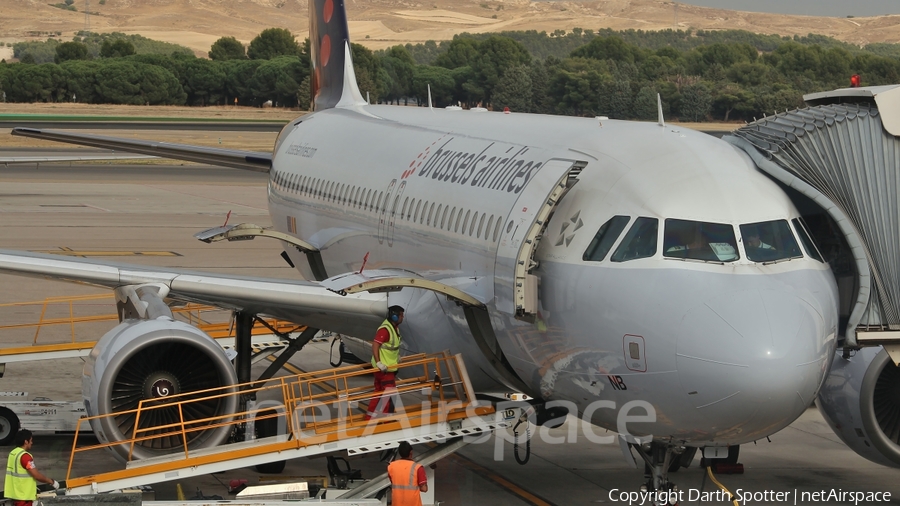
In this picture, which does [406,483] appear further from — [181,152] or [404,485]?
[181,152]

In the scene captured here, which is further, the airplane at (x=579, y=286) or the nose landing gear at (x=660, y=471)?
the nose landing gear at (x=660, y=471)

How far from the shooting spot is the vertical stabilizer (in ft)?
81.9

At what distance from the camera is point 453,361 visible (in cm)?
1364

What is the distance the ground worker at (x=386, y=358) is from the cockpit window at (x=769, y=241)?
14.8ft

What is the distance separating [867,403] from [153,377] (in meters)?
7.96

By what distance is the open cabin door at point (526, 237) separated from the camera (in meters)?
11.7

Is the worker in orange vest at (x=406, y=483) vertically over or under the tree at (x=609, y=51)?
under

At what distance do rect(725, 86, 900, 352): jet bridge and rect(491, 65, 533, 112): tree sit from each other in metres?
43.0

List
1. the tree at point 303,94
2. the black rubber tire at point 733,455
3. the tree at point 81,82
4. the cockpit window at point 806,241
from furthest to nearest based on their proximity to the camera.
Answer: the tree at point 81,82 < the tree at point 303,94 < the black rubber tire at point 733,455 < the cockpit window at point 806,241

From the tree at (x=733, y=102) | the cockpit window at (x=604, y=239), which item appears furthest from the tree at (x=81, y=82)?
the cockpit window at (x=604, y=239)

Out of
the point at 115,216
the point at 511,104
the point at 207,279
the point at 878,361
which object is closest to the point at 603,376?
the point at 878,361

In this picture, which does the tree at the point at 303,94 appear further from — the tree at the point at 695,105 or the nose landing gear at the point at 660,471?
the nose landing gear at the point at 660,471

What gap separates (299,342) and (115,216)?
30.2m

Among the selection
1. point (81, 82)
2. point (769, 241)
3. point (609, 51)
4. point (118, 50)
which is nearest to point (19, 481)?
point (769, 241)
